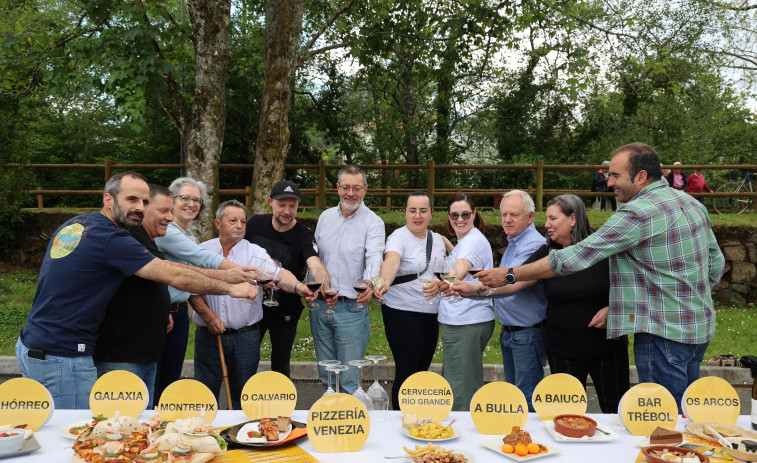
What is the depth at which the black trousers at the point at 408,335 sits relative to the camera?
4117 mm

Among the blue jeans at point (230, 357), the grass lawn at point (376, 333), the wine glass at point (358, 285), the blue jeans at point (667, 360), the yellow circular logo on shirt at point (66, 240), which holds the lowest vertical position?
the grass lawn at point (376, 333)

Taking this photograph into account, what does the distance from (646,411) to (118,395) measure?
7.80ft

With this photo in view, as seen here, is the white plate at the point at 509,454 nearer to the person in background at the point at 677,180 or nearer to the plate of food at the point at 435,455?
the plate of food at the point at 435,455

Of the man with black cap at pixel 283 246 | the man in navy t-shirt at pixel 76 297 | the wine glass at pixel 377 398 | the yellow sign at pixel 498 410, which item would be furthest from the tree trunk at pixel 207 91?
the yellow sign at pixel 498 410

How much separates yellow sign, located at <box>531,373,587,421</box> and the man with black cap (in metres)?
1.92

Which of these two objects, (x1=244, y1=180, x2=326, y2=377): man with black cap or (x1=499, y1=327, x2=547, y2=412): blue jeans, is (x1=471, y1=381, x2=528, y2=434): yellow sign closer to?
(x1=499, y1=327, x2=547, y2=412): blue jeans

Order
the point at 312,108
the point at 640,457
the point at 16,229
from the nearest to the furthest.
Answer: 1. the point at 640,457
2. the point at 16,229
3. the point at 312,108

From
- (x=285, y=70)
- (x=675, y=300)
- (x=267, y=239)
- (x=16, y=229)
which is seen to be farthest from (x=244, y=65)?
(x=675, y=300)

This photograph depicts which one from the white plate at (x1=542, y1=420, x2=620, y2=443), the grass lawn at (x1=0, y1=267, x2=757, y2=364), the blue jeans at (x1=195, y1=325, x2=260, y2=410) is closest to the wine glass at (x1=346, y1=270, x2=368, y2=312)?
the blue jeans at (x1=195, y1=325, x2=260, y2=410)

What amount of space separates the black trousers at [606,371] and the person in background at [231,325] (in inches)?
71.3

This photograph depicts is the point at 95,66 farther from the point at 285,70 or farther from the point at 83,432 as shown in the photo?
the point at 83,432

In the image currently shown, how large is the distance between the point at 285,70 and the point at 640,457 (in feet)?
22.5

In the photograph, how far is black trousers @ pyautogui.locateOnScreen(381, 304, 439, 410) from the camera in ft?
13.5

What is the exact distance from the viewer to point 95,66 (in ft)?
24.4
